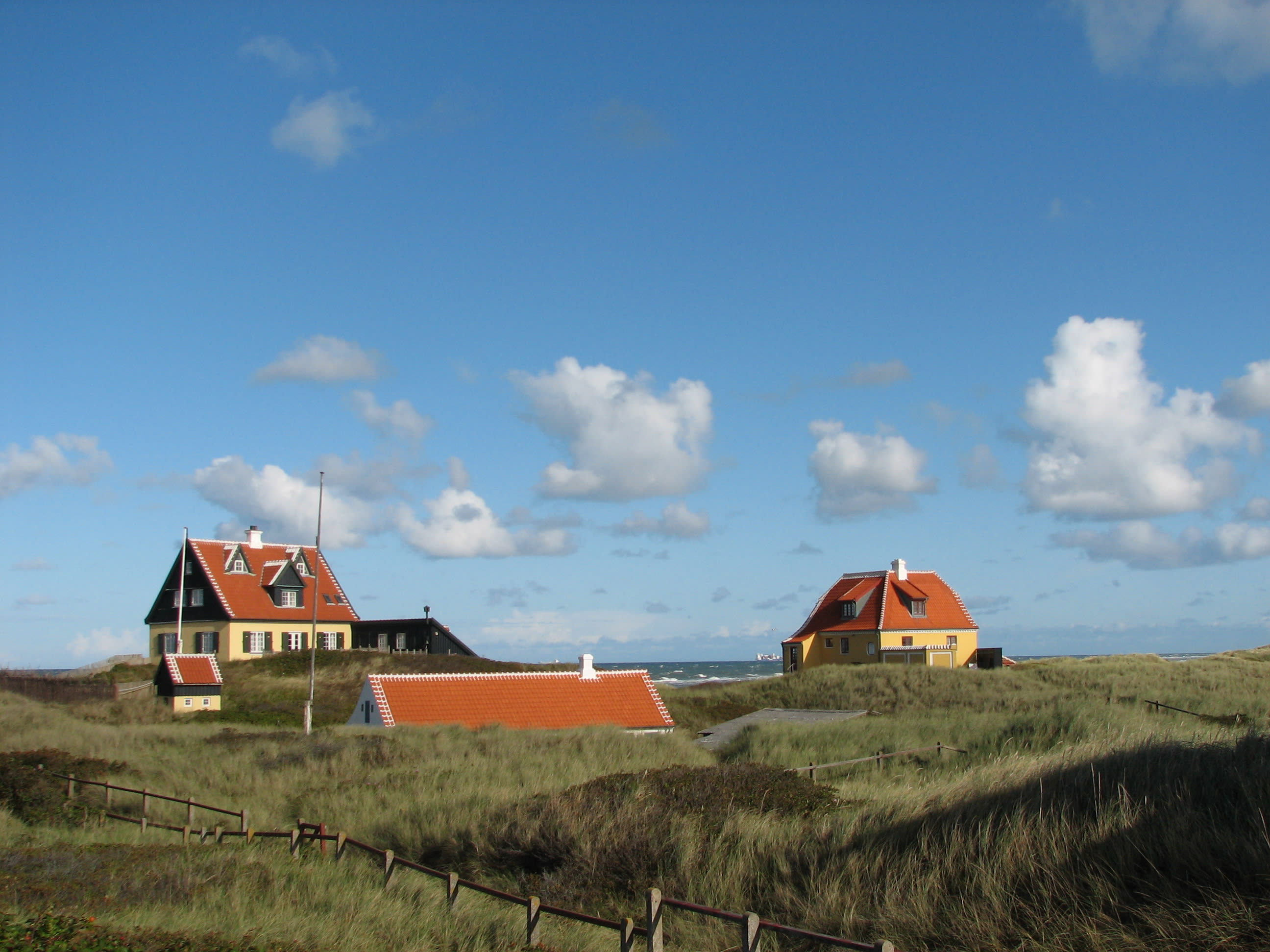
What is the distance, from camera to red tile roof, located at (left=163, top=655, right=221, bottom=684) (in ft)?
139

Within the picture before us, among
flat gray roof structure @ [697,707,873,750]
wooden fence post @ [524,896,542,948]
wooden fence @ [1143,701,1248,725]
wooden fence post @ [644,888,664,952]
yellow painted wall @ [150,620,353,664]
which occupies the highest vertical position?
yellow painted wall @ [150,620,353,664]

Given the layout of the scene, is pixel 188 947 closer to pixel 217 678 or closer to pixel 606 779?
pixel 606 779

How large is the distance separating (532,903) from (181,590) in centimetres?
4939

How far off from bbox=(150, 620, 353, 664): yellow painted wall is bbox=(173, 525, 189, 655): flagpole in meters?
0.33

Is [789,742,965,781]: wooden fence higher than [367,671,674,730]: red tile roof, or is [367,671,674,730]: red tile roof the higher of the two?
[367,671,674,730]: red tile roof

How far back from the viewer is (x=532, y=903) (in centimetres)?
903

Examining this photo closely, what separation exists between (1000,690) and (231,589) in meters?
39.1

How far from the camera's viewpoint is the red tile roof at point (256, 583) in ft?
176

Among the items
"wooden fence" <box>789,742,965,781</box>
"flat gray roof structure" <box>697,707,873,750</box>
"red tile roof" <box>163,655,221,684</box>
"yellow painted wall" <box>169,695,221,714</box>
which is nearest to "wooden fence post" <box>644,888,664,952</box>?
"wooden fence" <box>789,742,965,781</box>

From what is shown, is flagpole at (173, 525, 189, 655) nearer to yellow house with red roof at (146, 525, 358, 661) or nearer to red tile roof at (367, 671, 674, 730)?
yellow house with red roof at (146, 525, 358, 661)

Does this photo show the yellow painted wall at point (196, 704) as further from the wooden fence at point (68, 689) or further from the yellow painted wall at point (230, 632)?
the yellow painted wall at point (230, 632)

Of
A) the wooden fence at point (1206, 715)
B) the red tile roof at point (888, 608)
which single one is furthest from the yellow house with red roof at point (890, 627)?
the wooden fence at point (1206, 715)

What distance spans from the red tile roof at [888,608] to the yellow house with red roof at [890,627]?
0.04 m

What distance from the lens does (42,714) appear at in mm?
34438
